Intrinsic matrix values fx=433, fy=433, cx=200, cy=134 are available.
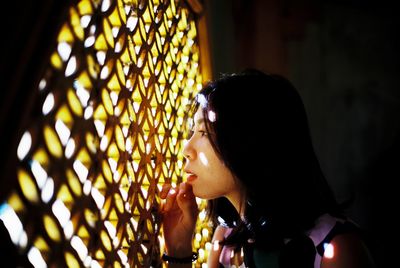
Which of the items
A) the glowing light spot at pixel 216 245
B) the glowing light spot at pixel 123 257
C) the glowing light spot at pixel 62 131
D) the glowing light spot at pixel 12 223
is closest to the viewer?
the glowing light spot at pixel 12 223

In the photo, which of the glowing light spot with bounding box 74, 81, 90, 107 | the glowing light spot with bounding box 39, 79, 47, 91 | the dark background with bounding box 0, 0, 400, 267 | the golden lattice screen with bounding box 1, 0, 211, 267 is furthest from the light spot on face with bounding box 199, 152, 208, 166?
the dark background with bounding box 0, 0, 400, 267

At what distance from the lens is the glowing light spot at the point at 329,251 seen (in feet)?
3.30

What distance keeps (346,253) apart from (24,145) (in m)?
0.75

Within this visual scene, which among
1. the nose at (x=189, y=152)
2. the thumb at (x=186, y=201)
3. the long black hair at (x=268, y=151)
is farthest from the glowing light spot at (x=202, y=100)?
the thumb at (x=186, y=201)

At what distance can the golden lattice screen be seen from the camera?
0.61 meters

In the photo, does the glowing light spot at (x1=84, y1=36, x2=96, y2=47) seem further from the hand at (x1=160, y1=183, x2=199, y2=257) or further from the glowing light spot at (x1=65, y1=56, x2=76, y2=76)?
the hand at (x1=160, y1=183, x2=199, y2=257)

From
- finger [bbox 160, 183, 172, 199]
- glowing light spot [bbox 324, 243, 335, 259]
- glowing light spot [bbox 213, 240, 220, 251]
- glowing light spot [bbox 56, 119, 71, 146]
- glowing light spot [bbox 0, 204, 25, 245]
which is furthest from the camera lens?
glowing light spot [bbox 213, 240, 220, 251]

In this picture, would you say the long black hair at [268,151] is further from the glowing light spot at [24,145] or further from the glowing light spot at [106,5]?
the glowing light spot at [24,145]

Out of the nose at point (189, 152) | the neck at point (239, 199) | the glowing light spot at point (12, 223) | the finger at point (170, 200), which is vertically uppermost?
the glowing light spot at point (12, 223)

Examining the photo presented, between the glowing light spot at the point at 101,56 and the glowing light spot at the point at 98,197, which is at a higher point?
the glowing light spot at the point at 101,56

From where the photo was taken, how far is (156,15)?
1.09 meters

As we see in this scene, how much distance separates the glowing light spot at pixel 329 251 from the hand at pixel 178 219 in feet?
1.14

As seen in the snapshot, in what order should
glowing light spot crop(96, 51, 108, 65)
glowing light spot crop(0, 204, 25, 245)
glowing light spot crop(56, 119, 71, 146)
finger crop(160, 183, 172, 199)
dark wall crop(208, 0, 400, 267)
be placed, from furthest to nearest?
1. dark wall crop(208, 0, 400, 267)
2. finger crop(160, 183, 172, 199)
3. glowing light spot crop(96, 51, 108, 65)
4. glowing light spot crop(56, 119, 71, 146)
5. glowing light spot crop(0, 204, 25, 245)

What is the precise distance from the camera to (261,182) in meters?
1.11
